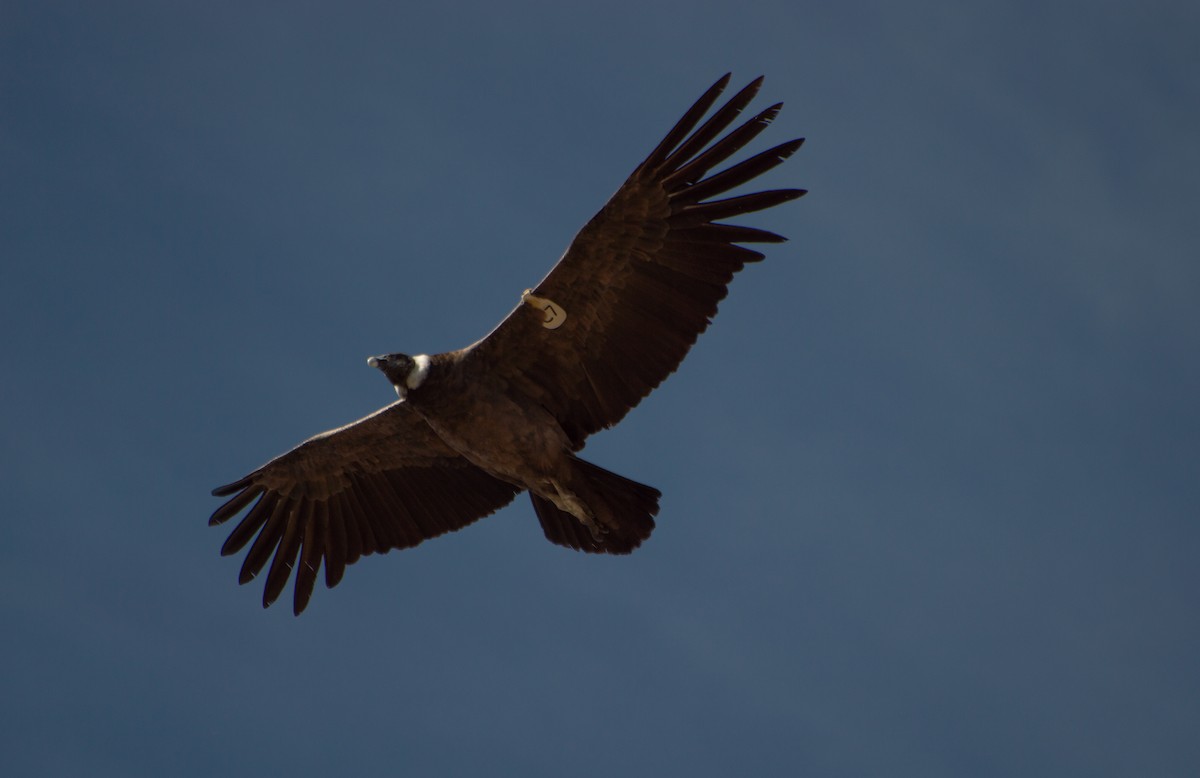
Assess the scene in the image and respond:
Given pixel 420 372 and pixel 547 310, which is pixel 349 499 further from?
pixel 547 310

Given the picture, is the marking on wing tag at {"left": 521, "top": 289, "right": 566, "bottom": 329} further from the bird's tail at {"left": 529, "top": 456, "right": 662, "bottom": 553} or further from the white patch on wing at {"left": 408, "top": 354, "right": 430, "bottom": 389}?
the bird's tail at {"left": 529, "top": 456, "right": 662, "bottom": 553}

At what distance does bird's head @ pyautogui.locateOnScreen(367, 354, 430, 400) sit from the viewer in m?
13.1

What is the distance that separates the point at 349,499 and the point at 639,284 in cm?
385

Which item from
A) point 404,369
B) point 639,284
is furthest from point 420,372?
point 639,284

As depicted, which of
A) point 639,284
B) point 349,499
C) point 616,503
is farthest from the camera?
point 349,499

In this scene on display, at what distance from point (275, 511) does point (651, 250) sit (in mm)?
4784

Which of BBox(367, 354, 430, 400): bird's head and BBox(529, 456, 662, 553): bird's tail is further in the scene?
BBox(529, 456, 662, 553): bird's tail

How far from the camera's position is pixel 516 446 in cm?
1330

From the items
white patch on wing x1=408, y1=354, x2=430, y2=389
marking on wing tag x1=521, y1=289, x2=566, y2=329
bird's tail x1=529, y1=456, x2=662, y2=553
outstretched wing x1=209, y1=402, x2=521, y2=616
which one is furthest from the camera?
outstretched wing x1=209, y1=402, x2=521, y2=616

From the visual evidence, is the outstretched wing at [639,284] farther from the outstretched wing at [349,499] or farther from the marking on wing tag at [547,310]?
the outstretched wing at [349,499]

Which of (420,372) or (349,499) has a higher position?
(420,372)

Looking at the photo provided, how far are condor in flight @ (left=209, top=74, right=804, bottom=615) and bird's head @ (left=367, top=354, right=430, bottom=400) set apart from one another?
0.5 inches

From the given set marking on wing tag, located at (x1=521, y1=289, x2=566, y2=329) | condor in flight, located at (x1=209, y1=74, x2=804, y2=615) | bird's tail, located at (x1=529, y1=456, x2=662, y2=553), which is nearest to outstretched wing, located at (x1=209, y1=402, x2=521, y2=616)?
A: condor in flight, located at (x1=209, y1=74, x2=804, y2=615)

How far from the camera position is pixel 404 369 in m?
13.1
